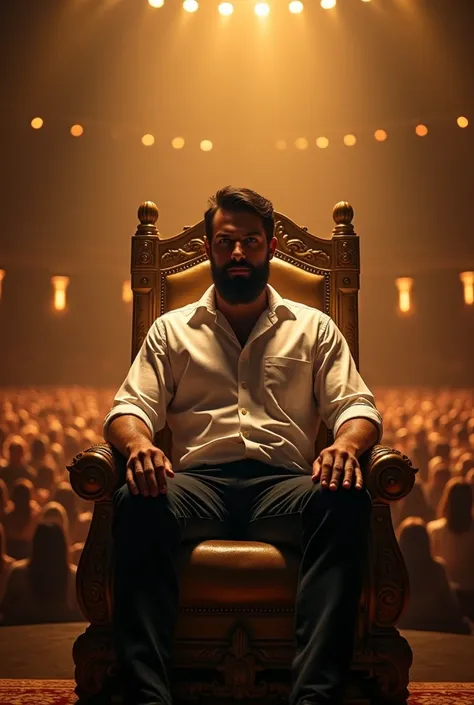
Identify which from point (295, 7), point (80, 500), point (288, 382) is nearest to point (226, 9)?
point (295, 7)

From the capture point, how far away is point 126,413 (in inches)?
82.0

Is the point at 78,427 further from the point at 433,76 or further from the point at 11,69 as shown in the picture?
the point at 433,76

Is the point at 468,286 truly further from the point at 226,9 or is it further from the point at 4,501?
the point at 4,501

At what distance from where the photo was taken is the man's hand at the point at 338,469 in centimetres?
183

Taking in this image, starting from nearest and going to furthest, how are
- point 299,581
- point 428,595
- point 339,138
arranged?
point 299,581, point 428,595, point 339,138

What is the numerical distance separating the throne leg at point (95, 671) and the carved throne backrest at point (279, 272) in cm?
95

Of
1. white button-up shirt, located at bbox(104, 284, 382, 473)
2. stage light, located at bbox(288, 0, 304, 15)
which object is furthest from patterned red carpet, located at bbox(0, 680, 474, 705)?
stage light, located at bbox(288, 0, 304, 15)

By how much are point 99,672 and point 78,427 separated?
1.49m

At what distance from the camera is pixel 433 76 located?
134 inches

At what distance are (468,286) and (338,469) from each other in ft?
5.52

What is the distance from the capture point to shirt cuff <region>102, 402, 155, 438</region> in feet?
6.82

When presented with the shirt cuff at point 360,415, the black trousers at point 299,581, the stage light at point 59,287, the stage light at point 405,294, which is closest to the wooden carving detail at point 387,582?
the black trousers at point 299,581

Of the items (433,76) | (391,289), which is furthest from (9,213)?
(433,76)

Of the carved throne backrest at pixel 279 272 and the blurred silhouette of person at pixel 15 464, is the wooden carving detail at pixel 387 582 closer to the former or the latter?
the carved throne backrest at pixel 279 272
